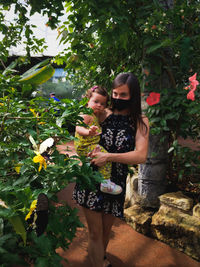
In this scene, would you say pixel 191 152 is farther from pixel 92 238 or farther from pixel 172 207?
pixel 92 238

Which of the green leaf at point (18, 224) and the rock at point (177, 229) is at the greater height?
the green leaf at point (18, 224)

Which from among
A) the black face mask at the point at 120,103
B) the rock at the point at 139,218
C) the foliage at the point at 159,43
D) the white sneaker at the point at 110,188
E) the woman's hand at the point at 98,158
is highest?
the foliage at the point at 159,43

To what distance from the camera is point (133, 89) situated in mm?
1461

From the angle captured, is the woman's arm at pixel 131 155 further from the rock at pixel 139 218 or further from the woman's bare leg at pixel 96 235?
the rock at pixel 139 218

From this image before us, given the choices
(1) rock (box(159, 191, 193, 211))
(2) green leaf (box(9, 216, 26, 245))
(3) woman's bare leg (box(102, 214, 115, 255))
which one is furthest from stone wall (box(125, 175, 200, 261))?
(2) green leaf (box(9, 216, 26, 245))

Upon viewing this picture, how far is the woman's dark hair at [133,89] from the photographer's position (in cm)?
144

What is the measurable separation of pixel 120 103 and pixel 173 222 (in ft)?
4.39

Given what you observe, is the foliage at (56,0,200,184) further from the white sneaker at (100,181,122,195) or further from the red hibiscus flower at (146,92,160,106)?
the white sneaker at (100,181,122,195)

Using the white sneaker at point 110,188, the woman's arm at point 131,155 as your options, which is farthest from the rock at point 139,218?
the woman's arm at point 131,155

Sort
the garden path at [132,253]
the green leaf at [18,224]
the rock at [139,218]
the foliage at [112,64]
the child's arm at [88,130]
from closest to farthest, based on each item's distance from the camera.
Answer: the green leaf at [18,224] < the foliage at [112,64] < the child's arm at [88,130] < the garden path at [132,253] < the rock at [139,218]

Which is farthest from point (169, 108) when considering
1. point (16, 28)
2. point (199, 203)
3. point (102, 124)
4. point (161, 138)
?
point (16, 28)

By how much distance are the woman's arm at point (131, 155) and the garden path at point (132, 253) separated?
31.1 inches

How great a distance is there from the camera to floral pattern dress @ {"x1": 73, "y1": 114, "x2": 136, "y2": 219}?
1471 millimetres

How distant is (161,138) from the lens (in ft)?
7.27
